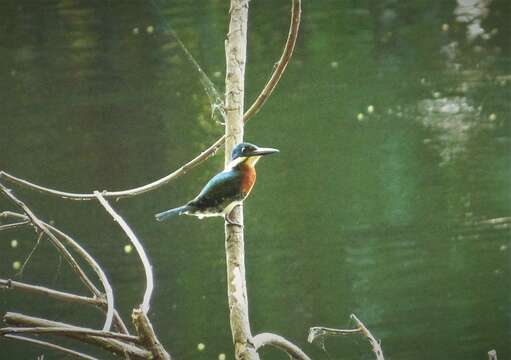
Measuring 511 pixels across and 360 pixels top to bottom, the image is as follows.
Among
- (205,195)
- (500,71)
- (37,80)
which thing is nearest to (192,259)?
(37,80)

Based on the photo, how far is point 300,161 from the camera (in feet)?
4.37

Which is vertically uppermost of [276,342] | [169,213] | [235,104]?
[235,104]

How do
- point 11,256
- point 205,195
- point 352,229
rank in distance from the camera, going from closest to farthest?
point 205,195
point 11,256
point 352,229

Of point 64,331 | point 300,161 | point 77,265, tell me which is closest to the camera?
point 64,331

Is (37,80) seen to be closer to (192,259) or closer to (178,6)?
(178,6)

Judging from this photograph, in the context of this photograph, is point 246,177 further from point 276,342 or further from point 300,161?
point 300,161

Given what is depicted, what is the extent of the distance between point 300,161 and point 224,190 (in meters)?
0.63

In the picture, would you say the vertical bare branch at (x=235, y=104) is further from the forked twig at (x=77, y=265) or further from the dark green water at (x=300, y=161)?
the dark green water at (x=300, y=161)

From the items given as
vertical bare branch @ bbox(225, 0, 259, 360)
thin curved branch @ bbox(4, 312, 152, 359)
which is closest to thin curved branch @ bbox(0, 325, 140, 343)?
thin curved branch @ bbox(4, 312, 152, 359)

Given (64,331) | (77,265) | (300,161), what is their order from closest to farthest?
(64,331) < (77,265) < (300,161)

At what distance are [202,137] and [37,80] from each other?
339mm

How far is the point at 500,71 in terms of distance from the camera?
54.1 inches

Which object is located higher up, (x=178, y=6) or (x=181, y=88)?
(x=178, y=6)

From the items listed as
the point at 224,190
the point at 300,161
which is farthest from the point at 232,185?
the point at 300,161
